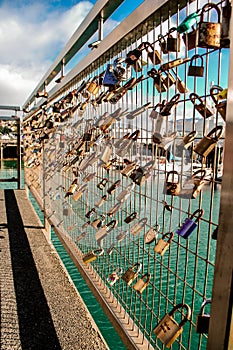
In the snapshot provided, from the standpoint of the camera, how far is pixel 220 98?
770mm

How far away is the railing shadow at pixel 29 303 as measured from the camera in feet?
5.21

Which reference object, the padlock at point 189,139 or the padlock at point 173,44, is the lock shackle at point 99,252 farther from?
the padlock at point 173,44

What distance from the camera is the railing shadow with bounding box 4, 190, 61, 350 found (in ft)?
5.21

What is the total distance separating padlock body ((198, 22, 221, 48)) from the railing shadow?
1441 millimetres

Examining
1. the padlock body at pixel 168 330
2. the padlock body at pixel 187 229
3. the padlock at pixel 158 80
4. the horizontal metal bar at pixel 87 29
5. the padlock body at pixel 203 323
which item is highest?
the horizontal metal bar at pixel 87 29

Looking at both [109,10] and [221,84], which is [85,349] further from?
[109,10]

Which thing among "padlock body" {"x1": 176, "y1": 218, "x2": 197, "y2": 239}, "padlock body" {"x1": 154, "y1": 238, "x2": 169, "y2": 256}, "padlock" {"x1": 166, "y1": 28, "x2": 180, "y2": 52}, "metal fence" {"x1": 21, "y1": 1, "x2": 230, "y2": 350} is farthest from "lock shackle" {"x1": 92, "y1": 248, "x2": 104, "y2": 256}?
"padlock" {"x1": 166, "y1": 28, "x2": 180, "y2": 52}

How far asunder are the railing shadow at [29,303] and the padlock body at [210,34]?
1.44 meters

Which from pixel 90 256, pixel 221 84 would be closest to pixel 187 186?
pixel 221 84

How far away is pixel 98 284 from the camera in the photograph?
180 cm

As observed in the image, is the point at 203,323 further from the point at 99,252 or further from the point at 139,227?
the point at 99,252

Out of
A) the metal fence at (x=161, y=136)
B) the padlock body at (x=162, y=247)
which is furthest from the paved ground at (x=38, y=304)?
the padlock body at (x=162, y=247)

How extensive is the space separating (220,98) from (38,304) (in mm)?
1664

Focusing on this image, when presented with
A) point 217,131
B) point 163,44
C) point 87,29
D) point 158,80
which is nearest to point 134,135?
point 158,80
